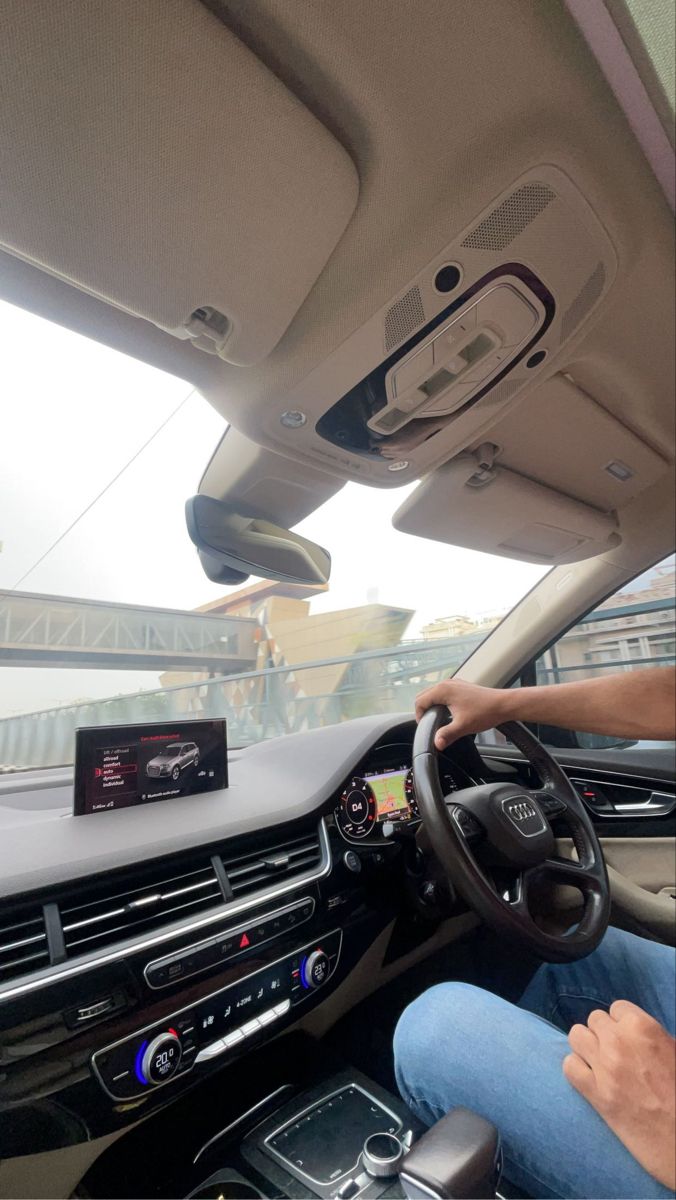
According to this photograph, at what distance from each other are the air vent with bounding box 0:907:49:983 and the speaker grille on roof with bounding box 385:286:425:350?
123 cm

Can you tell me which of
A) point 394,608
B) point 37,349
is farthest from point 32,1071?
point 394,608

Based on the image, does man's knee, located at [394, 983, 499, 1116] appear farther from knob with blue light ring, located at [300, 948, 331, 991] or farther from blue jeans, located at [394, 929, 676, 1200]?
knob with blue light ring, located at [300, 948, 331, 991]

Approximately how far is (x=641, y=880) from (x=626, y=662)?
0.89 metres

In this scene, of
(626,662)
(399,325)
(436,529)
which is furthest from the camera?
(626,662)

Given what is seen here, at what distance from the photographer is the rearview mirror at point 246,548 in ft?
5.38

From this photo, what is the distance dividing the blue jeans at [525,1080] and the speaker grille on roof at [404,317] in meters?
1.28

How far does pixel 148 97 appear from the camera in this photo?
0.66m

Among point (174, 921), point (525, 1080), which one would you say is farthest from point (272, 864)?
point (525, 1080)

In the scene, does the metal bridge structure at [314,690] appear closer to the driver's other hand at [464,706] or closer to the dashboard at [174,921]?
the dashboard at [174,921]

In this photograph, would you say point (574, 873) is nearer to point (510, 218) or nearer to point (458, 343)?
point (458, 343)

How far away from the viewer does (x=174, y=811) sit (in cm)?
138

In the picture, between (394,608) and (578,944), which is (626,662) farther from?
(578,944)

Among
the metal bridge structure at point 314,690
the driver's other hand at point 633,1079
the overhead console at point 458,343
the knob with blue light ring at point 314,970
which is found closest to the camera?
the driver's other hand at point 633,1079

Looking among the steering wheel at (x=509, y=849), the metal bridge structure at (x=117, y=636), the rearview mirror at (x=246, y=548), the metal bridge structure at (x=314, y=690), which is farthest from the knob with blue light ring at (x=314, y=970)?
the rearview mirror at (x=246, y=548)
